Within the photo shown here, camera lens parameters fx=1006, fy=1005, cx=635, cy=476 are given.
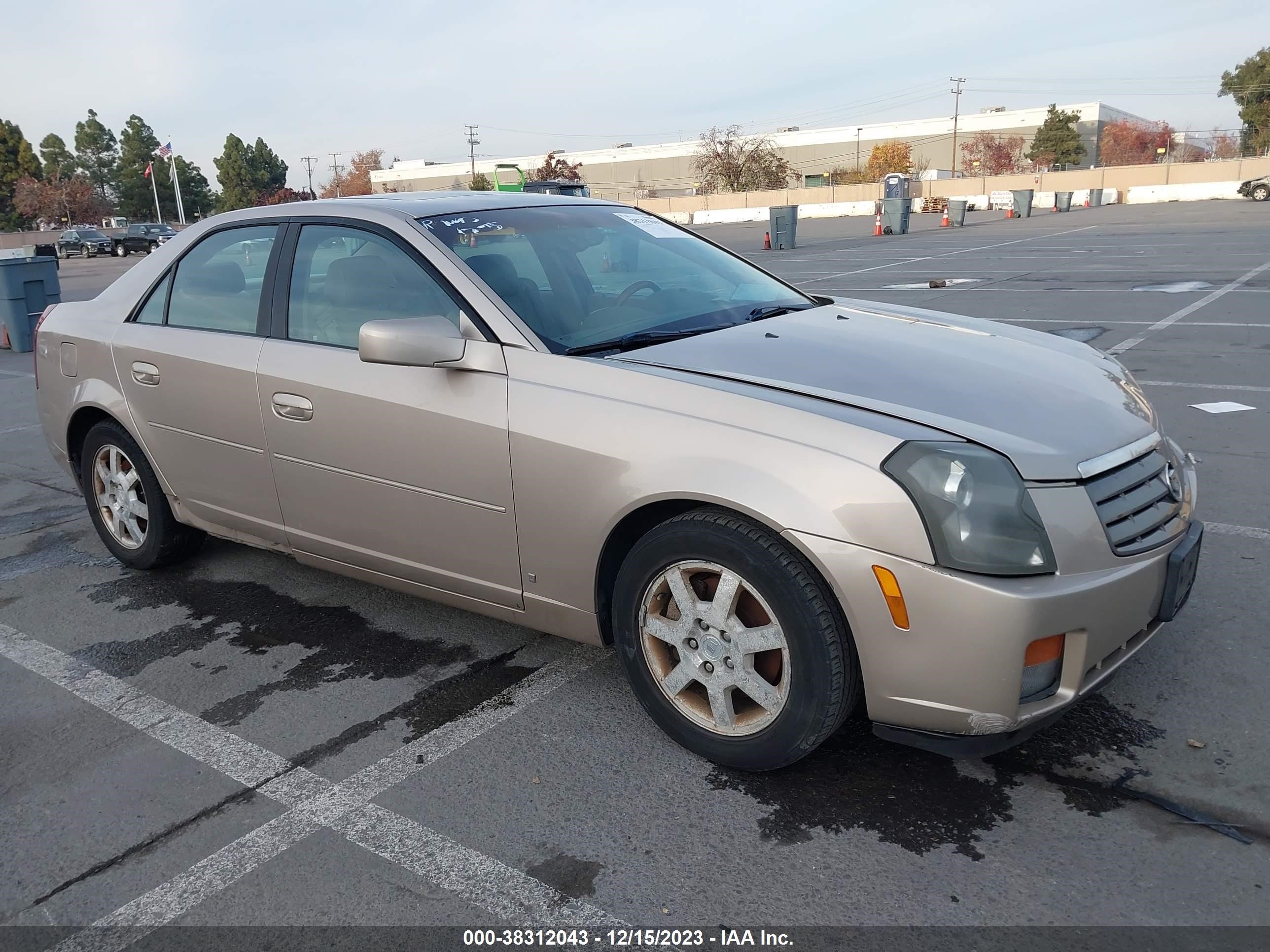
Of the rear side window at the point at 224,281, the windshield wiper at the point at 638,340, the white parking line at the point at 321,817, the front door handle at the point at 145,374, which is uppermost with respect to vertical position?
the rear side window at the point at 224,281

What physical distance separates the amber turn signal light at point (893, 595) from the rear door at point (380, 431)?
1.20 m

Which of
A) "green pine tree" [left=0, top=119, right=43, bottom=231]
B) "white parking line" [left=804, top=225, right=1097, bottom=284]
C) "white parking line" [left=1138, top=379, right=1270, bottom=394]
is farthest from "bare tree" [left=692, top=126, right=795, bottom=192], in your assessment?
"white parking line" [left=1138, top=379, right=1270, bottom=394]

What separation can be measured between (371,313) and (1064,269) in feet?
51.2

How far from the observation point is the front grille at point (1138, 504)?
8.44 feet

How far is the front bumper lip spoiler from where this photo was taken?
248 cm

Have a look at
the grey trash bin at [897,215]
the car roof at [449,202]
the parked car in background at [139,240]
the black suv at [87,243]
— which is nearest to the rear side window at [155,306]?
the car roof at [449,202]

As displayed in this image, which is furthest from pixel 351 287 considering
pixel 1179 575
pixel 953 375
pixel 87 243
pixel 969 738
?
pixel 87 243

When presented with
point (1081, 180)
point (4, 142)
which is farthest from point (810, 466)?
point (4, 142)

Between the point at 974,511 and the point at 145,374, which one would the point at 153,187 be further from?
the point at 974,511

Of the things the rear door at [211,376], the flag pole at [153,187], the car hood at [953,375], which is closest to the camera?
the car hood at [953,375]

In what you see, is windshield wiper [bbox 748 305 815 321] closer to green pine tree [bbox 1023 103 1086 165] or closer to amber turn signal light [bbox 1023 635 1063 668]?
amber turn signal light [bbox 1023 635 1063 668]

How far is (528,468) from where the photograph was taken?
3051 mm

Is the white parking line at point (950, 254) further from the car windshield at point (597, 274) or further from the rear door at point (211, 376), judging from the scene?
the rear door at point (211, 376)

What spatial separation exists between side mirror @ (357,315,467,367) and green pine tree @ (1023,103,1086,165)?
3686 inches
